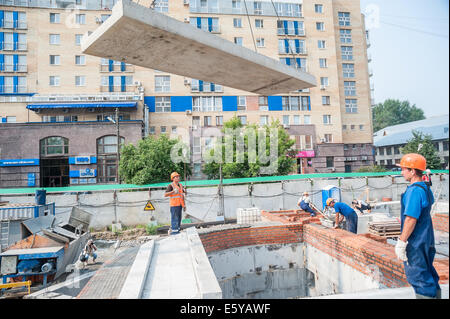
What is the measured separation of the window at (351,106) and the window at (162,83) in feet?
73.5

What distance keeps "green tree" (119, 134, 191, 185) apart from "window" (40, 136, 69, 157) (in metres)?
8.78

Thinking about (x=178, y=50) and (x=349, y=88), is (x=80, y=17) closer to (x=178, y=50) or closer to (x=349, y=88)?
(x=178, y=50)

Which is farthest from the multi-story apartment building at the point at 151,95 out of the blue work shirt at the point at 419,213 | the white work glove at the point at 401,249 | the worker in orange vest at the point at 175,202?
the white work glove at the point at 401,249

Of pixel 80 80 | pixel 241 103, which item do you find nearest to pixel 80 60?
pixel 80 80

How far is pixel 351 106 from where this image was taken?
34438 millimetres

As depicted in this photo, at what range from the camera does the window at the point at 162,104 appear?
98.2 feet

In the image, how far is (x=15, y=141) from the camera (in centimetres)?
2461

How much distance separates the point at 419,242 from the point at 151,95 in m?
30.0

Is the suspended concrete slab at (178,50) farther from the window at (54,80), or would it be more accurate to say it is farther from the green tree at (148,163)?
the window at (54,80)

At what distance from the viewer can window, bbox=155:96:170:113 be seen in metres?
29.9

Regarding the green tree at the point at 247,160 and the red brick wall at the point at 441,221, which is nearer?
the red brick wall at the point at 441,221

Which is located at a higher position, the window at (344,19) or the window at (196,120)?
the window at (344,19)
